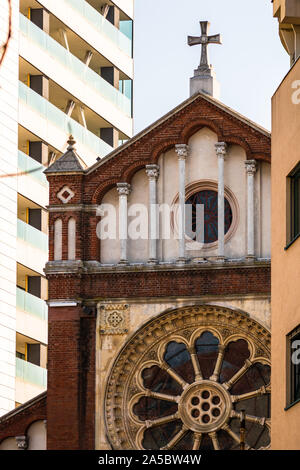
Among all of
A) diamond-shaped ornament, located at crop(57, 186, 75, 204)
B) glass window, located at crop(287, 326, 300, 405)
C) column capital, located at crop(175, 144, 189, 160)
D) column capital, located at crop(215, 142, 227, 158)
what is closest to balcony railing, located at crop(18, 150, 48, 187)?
diamond-shaped ornament, located at crop(57, 186, 75, 204)

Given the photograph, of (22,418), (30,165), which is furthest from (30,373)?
(22,418)

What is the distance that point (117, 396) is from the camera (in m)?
49.4

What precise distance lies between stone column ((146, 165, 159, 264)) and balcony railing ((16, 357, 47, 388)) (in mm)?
15069

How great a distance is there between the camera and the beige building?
117 feet

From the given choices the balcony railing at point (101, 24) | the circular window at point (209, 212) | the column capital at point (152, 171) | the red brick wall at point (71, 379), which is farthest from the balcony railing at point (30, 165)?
the red brick wall at point (71, 379)

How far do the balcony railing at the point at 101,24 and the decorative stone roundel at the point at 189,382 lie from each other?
23.0 meters

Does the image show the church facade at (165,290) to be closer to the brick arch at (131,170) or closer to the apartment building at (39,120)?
the brick arch at (131,170)

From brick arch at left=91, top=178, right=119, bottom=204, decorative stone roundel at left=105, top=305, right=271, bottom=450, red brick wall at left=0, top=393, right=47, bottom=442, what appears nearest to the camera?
decorative stone roundel at left=105, top=305, right=271, bottom=450

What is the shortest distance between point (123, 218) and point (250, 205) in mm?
3214

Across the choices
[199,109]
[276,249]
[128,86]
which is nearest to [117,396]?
[199,109]

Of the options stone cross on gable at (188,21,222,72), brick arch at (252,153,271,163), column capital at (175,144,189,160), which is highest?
stone cross on gable at (188,21,222,72)

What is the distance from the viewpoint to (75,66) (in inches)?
2761

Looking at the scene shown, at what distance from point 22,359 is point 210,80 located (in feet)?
55.3

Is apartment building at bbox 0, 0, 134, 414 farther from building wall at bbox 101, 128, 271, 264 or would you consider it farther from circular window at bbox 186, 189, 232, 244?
circular window at bbox 186, 189, 232, 244
